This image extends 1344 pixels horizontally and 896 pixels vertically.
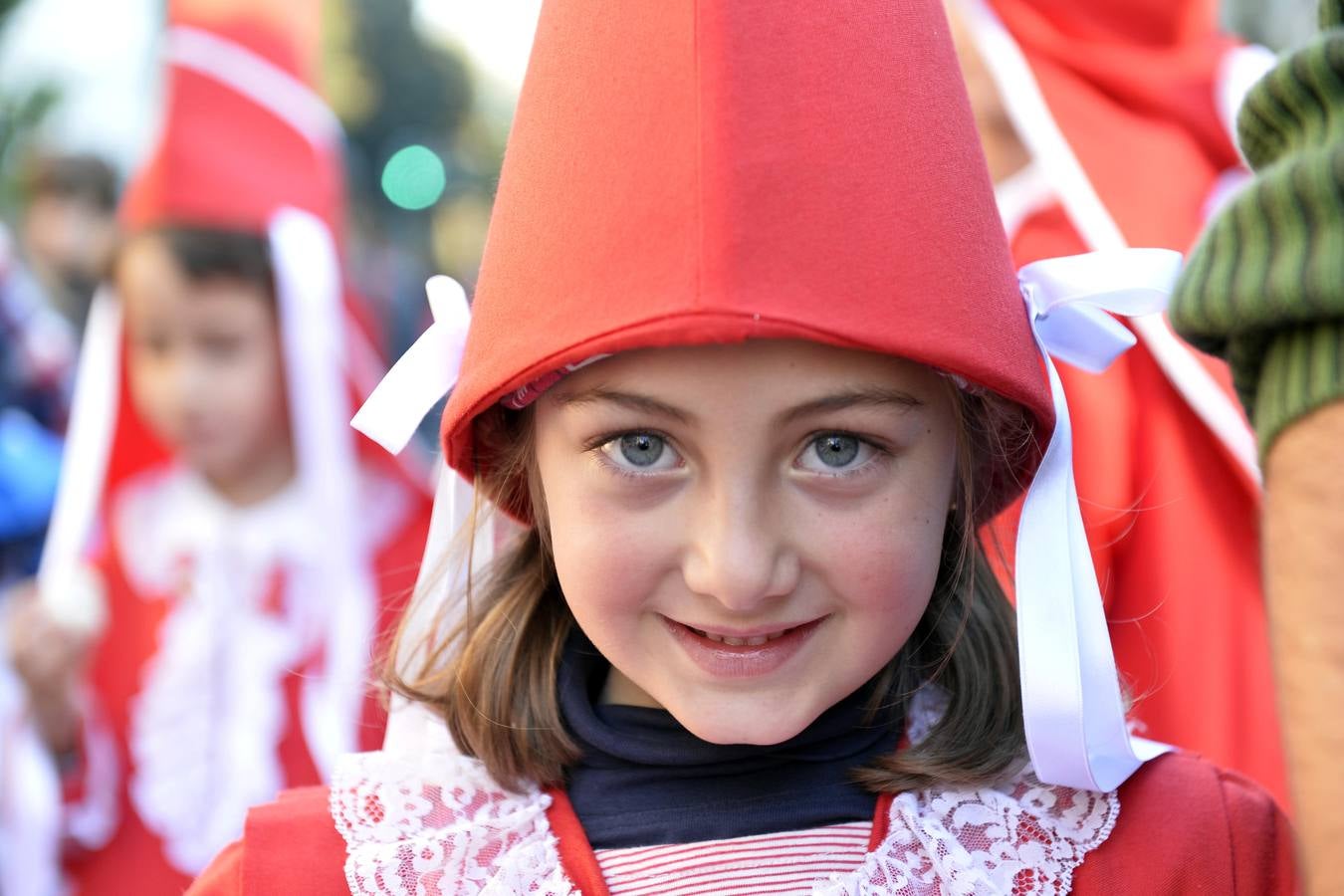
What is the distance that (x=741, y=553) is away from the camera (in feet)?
4.18

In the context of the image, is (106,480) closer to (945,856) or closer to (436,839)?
(436,839)

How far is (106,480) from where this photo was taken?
3420 millimetres

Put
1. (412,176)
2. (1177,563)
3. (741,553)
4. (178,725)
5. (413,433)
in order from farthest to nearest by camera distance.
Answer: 1. (412,176)
2. (178,725)
3. (1177,563)
4. (413,433)
5. (741,553)

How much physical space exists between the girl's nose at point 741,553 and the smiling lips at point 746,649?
81mm

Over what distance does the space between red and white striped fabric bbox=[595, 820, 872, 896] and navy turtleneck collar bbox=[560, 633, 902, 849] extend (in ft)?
0.04

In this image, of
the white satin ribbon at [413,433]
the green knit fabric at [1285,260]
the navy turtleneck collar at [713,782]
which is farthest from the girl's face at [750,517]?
the green knit fabric at [1285,260]

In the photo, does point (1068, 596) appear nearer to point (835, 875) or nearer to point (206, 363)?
point (835, 875)

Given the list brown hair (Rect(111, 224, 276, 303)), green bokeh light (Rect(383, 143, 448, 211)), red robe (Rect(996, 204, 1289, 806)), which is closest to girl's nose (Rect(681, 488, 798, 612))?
red robe (Rect(996, 204, 1289, 806))

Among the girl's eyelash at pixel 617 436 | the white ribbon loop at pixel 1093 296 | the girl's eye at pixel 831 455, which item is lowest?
the girl's eye at pixel 831 455

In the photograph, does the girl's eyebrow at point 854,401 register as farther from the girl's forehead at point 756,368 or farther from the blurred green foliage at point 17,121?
the blurred green foliage at point 17,121

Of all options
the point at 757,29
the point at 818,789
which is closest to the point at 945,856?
the point at 818,789

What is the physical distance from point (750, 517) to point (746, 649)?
0.16 metres

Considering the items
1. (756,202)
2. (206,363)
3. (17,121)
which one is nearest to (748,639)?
(756,202)

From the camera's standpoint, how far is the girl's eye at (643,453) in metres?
1.36
